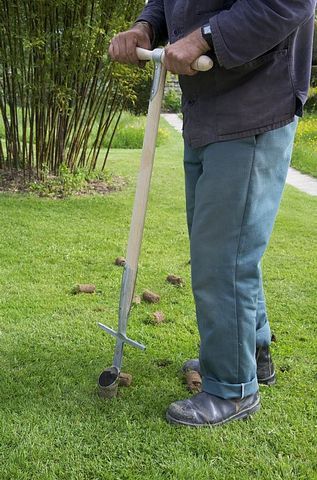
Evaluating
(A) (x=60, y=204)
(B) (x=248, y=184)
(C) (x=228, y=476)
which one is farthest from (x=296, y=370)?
(A) (x=60, y=204)

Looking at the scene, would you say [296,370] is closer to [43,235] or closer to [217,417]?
[217,417]

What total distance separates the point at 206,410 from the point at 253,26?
1.22m

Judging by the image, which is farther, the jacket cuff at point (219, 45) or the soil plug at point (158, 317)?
the soil plug at point (158, 317)

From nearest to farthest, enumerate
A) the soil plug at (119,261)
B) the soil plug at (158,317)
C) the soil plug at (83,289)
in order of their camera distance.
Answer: the soil plug at (158,317) < the soil plug at (83,289) < the soil plug at (119,261)

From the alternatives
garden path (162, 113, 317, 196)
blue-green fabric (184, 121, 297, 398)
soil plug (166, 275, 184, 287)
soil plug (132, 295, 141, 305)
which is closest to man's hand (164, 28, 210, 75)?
blue-green fabric (184, 121, 297, 398)

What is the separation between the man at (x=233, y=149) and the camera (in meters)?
1.88

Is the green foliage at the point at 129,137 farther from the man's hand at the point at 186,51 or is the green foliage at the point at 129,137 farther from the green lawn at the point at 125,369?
the man's hand at the point at 186,51

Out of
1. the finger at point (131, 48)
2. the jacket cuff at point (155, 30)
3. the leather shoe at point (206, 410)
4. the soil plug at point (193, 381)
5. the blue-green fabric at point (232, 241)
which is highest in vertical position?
the jacket cuff at point (155, 30)

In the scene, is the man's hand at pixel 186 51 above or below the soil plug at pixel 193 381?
above

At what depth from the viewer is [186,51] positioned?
1938mm

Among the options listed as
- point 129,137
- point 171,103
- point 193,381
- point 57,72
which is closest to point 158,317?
point 193,381

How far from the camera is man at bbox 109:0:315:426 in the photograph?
6.17 feet

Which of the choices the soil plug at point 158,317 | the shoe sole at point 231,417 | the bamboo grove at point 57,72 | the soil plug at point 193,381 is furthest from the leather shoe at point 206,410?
the bamboo grove at point 57,72

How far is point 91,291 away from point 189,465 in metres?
1.63
